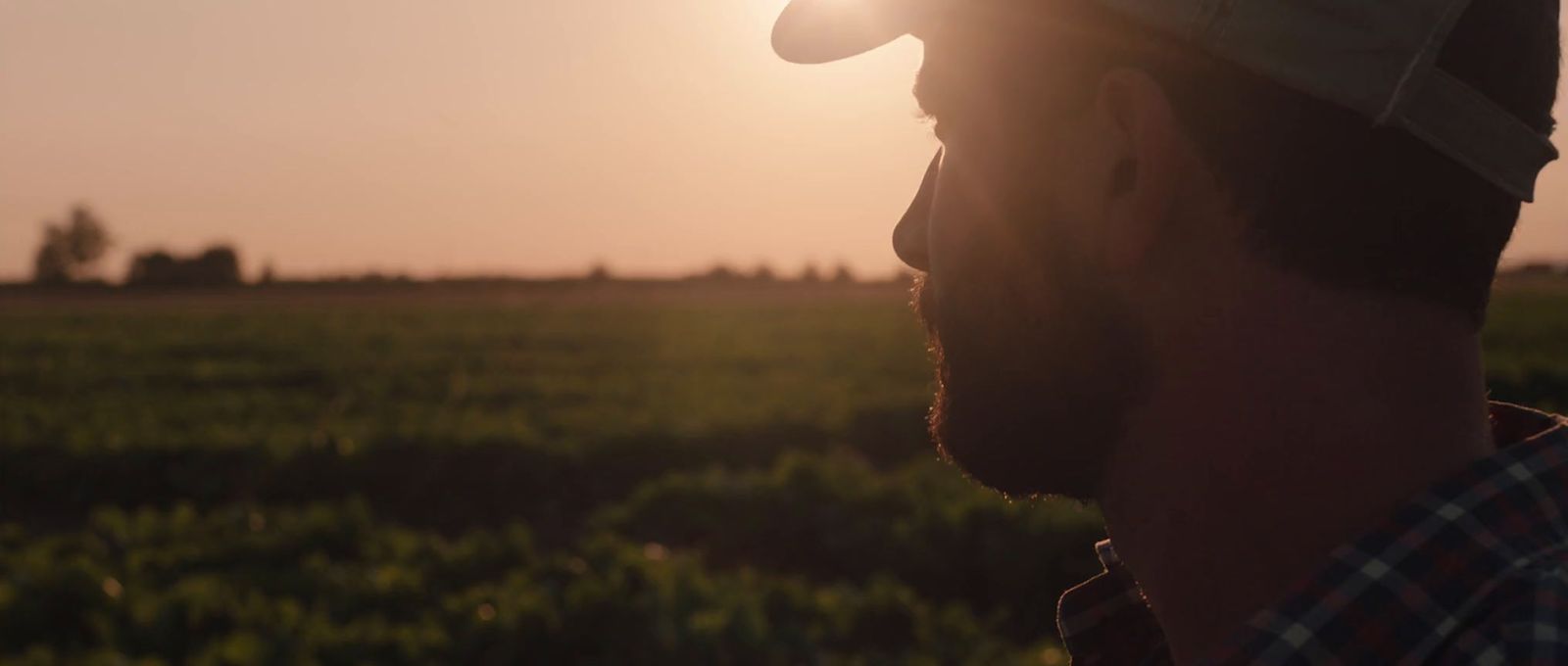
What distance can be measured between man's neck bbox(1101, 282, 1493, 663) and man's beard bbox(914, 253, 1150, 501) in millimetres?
64

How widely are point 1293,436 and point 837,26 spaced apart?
77 centimetres

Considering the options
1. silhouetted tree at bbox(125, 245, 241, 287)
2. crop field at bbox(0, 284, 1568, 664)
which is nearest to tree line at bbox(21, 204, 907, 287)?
silhouetted tree at bbox(125, 245, 241, 287)

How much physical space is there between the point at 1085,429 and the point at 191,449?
1481 cm

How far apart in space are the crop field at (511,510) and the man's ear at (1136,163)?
11.6 feet

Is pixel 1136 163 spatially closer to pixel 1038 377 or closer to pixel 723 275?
pixel 1038 377

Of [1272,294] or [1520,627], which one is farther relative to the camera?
[1272,294]

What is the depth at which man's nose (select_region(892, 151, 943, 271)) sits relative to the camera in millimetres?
1917

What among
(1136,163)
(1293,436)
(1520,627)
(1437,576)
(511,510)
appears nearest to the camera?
(1520,627)

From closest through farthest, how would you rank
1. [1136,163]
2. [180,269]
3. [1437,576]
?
[1437,576] < [1136,163] < [180,269]

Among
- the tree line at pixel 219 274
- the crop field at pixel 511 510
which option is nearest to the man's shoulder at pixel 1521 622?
the crop field at pixel 511 510

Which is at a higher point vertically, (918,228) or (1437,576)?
(918,228)

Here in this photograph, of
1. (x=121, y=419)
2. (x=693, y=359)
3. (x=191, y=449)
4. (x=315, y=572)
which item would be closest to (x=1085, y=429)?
(x=315, y=572)

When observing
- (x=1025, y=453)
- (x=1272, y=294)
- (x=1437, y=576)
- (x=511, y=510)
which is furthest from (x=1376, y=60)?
(x=511, y=510)

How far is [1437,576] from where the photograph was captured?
4.50 ft
